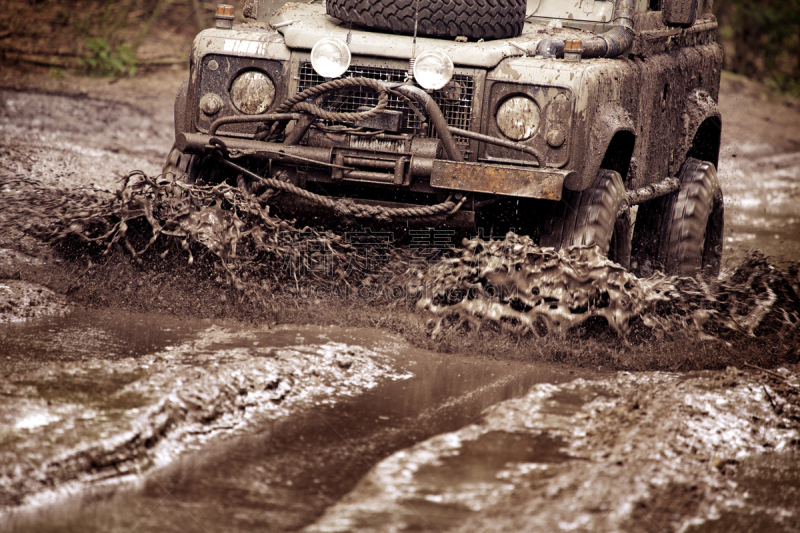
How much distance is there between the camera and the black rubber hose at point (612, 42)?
460 centimetres

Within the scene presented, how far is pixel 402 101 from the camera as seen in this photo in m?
4.47

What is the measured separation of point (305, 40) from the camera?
4598 mm

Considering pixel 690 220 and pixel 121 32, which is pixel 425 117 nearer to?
pixel 690 220

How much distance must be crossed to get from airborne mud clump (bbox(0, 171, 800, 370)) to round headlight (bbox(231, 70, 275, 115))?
1.46ft

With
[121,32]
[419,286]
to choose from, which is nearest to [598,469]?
[419,286]

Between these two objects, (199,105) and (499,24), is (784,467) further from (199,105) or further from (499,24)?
(199,105)

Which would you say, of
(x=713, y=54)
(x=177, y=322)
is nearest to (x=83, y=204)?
(x=177, y=322)

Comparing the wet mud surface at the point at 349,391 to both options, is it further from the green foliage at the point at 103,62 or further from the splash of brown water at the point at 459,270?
the green foliage at the point at 103,62

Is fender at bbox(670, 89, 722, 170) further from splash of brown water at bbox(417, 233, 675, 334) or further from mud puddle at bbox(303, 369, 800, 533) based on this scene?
mud puddle at bbox(303, 369, 800, 533)

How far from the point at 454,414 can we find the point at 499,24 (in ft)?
7.23

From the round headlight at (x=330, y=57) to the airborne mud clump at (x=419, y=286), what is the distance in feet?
2.44

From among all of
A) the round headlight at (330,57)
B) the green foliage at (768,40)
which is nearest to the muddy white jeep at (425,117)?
the round headlight at (330,57)

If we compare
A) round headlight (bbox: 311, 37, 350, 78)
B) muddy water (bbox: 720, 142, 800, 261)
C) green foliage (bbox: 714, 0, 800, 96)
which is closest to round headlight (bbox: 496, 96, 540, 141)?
round headlight (bbox: 311, 37, 350, 78)

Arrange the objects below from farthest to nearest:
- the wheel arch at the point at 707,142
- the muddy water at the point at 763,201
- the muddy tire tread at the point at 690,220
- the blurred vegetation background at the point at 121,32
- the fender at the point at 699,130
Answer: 1. the blurred vegetation background at the point at 121,32
2. the muddy water at the point at 763,201
3. the wheel arch at the point at 707,142
4. the fender at the point at 699,130
5. the muddy tire tread at the point at 690,220
